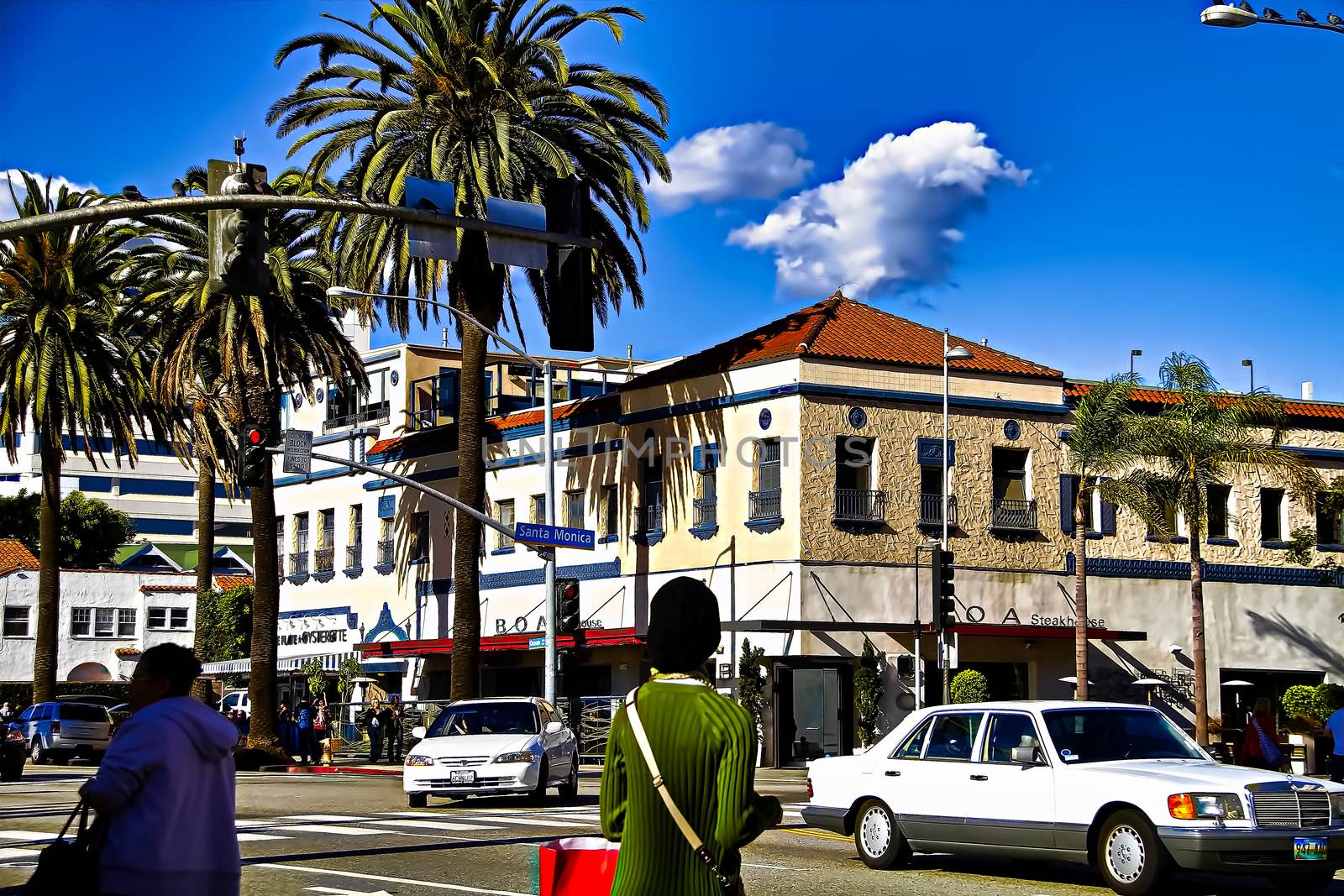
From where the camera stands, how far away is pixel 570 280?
16.1m

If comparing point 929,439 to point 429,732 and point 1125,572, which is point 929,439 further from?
point 429,732

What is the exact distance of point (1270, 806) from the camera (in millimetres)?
13891

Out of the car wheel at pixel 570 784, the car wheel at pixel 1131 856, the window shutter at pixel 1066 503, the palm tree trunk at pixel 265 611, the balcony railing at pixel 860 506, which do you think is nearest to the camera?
the car wheel at pixel 1131 856

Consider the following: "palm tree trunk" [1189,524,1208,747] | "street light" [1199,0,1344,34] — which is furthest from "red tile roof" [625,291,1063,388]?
"street light" [1199,0,1344,34]

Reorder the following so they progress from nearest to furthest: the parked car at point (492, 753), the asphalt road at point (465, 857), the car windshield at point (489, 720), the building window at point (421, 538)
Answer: the asphalt road at point (465, 857) → the parked car at point (492, 753) → the car windshield at point (489, 720) → the building window at point (421, 538)

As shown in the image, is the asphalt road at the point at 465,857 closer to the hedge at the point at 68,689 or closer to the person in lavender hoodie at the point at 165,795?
the person in lavender hoodie at the point at 165,795

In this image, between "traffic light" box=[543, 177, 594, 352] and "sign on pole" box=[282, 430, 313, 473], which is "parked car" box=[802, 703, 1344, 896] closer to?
"traffic light" box=[543, 177, 594, 352]

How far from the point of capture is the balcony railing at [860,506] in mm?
41156

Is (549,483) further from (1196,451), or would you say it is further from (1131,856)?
(1131,856)

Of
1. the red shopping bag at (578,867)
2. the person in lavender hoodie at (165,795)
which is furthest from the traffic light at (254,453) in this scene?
the red shopping bag at (578,867)

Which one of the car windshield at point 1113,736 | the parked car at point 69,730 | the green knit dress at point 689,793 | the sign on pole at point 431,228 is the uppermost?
the sign on pole at point 431,228

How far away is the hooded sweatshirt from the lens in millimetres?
6988

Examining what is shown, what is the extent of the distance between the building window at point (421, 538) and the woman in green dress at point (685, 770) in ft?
153

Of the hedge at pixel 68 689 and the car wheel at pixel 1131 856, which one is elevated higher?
the car wheel at pixel 1131 856
